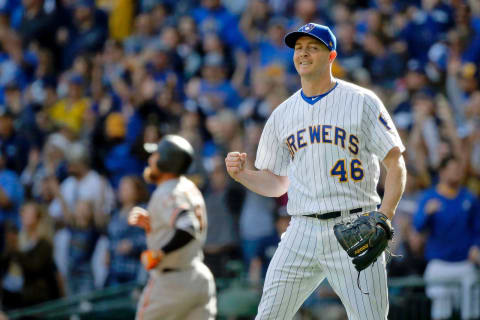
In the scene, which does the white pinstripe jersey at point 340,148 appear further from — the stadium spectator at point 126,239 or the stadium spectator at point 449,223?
the stadium spectator at point 126,239

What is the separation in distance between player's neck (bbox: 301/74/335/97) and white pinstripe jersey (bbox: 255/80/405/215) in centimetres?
5

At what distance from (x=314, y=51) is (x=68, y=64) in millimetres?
10111

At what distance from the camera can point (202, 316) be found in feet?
24.1

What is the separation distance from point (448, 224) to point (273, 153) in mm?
3954

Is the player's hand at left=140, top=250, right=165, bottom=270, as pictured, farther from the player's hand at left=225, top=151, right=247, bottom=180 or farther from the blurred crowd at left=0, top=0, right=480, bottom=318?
the blurred crowd at left=0, top=0, right=480, bottom=318

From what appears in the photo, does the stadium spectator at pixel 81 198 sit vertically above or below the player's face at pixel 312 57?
below

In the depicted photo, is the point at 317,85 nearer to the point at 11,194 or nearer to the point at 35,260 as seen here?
the point at 35,260

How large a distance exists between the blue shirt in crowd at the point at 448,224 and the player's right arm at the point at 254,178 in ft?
11.9

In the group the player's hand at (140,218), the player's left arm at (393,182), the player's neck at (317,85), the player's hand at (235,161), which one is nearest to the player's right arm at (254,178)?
the player's hand at (235,161)

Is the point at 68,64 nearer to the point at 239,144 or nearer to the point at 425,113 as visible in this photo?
the point at 239,144

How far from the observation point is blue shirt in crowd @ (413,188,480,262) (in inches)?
358

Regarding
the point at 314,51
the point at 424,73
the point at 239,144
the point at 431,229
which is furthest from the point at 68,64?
the point at 314,51

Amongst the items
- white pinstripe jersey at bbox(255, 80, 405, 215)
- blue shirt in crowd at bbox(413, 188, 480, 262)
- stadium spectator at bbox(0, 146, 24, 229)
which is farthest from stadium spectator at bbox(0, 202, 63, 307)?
white pinstripe jersey at bbox(255, 80, 405, 215)

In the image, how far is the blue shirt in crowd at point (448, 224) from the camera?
29.8 feet
